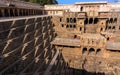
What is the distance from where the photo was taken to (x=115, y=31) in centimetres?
3147

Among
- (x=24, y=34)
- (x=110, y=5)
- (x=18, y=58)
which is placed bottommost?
(x=18, y=58)

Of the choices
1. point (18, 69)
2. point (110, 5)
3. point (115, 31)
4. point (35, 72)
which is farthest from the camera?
point (110, 5)

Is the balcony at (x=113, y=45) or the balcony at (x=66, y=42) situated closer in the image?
the balcony at (x=113, y=45)

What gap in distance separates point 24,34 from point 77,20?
1677 centimetres

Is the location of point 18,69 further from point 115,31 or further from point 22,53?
point 115,31

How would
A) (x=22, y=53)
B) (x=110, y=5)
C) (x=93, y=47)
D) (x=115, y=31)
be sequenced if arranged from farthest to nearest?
(x=110, y=5) < (x=115, y=31) < (x=93, y=47) < (x=22, y=53)

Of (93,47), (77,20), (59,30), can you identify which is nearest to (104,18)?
(77,20)

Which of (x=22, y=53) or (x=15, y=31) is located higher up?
(x=15, y=31)

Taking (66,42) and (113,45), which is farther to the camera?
(66,42)

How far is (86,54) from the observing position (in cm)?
2842

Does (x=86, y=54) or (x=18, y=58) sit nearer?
(x=18, y=58)

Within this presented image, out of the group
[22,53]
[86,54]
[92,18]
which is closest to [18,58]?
[22,53]

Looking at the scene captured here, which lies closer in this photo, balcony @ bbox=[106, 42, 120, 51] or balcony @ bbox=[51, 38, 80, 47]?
balcony @ bbox=[106, 42, 120, 51]

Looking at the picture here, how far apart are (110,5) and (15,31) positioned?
28.7m
